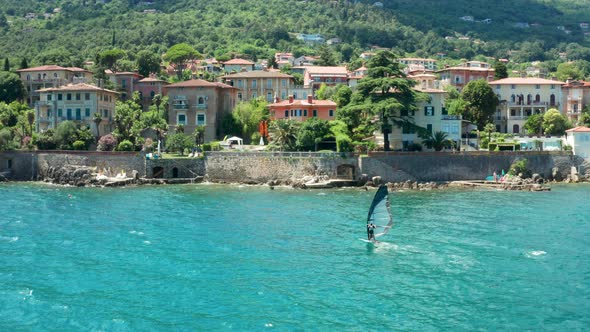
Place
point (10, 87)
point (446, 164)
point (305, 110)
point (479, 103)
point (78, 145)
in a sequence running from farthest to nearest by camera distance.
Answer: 1. point (10, 87)
2. point (479, 103)
3. point (305, 110)
4. point (78, 145)
5. point (446, 164)

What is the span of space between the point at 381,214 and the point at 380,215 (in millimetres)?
89

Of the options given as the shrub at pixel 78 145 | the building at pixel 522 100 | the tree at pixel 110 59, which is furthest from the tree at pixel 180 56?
the building at pixel 522 100

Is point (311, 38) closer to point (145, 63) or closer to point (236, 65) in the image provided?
point (236, 65)

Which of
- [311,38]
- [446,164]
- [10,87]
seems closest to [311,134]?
[446,164]

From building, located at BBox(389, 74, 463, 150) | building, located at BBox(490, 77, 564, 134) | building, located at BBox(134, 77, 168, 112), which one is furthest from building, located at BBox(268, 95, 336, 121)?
building, located at BBox(134, 77, 168, 112)

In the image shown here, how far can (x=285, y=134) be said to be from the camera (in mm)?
73188

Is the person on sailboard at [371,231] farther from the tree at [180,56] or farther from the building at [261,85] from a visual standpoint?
the tree at [180,56]

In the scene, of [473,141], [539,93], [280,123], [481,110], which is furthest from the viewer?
[539,93]

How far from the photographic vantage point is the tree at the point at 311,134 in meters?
73.1

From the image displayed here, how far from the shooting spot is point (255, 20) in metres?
194

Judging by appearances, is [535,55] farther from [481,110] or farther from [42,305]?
[42,305]

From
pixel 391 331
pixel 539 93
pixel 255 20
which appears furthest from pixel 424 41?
pixel 391 331

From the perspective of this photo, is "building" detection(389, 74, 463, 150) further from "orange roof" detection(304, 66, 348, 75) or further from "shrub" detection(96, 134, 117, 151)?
"orange roof" detection(304, 66, 348, 75)

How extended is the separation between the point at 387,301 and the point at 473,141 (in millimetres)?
54063
